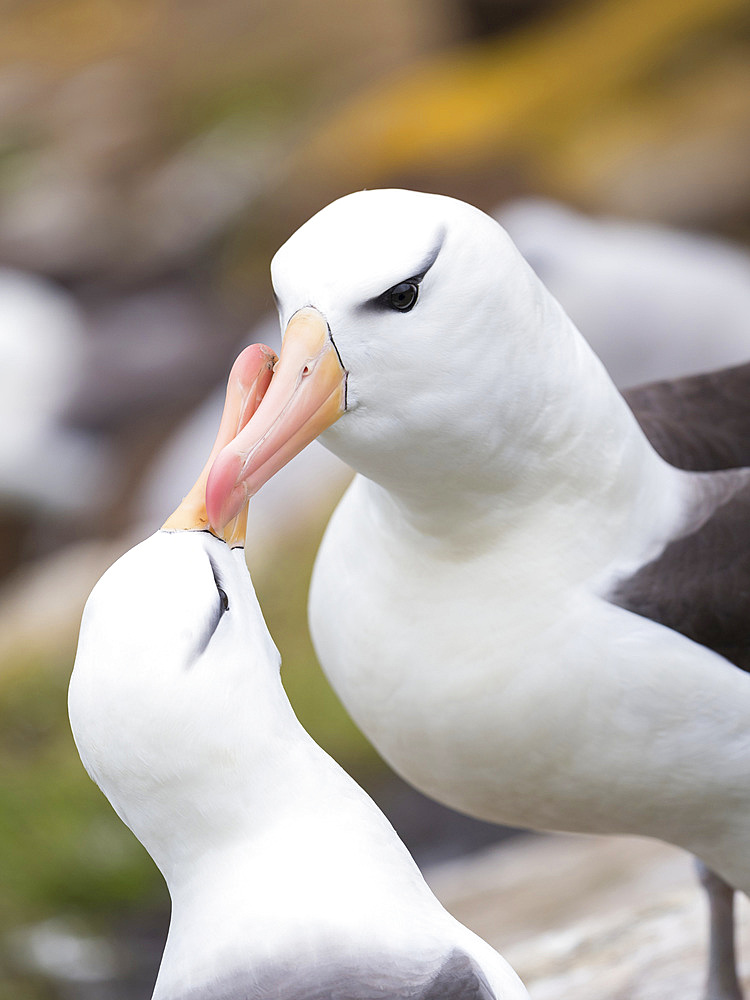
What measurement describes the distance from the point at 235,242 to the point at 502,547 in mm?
7840

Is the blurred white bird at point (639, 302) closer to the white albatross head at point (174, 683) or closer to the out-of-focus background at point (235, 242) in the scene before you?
the out-of-focus background at point (235, 242)

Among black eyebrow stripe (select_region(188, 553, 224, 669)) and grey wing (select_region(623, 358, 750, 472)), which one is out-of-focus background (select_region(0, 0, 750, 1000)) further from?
black eyebrow stripe (select_region(188, 553, 224, 669))

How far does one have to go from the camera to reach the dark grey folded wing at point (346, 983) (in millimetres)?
2039

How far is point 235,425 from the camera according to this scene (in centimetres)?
230

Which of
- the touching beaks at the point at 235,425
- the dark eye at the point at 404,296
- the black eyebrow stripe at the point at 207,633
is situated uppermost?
the dark eye at the point at 404,296

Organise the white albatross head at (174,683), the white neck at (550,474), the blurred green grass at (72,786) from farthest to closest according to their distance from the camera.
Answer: the blurred green grass at (72,786) < the white neck at (550,474) < the white albatross head at (174,683)

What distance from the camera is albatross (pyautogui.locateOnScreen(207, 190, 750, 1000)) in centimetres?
231

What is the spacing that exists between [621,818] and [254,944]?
997 mm

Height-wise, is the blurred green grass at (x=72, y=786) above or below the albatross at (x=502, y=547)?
below

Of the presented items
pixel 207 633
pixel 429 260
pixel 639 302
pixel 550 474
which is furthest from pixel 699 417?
pixel 639 302

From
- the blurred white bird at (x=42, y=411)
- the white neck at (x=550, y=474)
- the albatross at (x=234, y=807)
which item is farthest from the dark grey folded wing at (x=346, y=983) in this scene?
the blurred white bird at (x=42, y=411)

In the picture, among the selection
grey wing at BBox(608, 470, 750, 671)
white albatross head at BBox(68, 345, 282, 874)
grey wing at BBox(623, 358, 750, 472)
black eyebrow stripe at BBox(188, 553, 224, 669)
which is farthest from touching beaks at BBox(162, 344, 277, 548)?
grey wing at BBox(623, 358, 750, 472)

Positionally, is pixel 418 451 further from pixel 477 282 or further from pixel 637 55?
pixel 637 55

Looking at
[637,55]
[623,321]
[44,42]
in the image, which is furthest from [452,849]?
[44,42]
